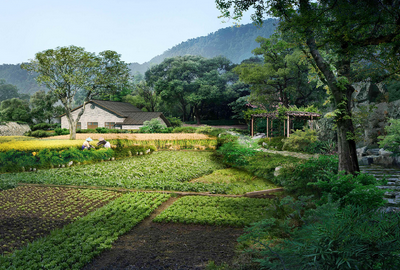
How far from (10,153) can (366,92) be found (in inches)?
686

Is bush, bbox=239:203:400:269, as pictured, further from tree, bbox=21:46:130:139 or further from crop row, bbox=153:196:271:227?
tree, bbox=21:46:130:139

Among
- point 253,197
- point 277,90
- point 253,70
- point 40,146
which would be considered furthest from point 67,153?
point 277,90

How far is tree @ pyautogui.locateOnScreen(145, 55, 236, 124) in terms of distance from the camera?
3219 centimetres

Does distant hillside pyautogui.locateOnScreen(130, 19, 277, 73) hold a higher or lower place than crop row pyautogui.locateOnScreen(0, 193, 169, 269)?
higher

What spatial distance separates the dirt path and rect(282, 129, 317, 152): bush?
957 centimetres

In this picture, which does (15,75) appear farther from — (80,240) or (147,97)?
(80,240)

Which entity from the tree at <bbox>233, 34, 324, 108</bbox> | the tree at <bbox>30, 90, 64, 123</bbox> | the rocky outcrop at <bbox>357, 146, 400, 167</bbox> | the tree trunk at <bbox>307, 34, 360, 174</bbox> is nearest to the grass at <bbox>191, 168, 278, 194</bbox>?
the tree trunk at <bbox>307, 34, 360, 174</bbox>

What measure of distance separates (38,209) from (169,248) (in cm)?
309

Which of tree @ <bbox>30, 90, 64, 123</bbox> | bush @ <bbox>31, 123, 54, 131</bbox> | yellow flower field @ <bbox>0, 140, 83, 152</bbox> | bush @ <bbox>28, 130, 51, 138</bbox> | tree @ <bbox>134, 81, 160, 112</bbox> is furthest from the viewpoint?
tree @ <bbox>134, 81, 160, 112</bbox>

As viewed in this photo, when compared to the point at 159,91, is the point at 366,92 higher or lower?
lower

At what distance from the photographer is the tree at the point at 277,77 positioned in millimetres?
19969

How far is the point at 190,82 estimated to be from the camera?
35.7 metres

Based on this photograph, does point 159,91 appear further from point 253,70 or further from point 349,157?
point 349,157

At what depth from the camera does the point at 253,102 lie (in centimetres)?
2236
